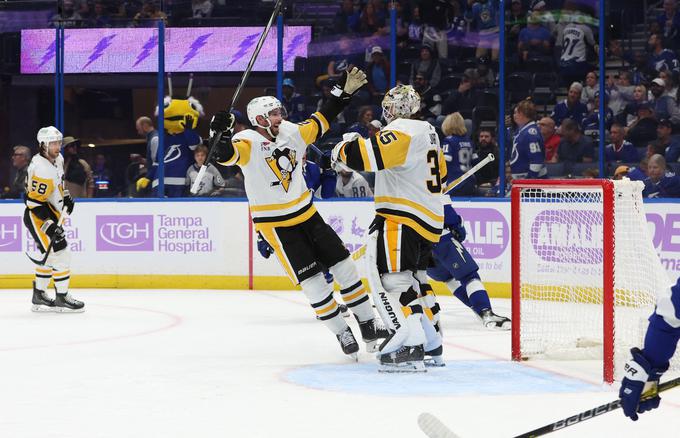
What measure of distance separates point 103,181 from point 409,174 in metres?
5.68

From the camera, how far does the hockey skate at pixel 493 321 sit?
6648 millimetres

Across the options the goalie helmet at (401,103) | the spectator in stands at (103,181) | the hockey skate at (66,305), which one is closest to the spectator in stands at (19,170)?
the spectator in stands at (103,181)

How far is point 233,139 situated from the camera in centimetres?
539

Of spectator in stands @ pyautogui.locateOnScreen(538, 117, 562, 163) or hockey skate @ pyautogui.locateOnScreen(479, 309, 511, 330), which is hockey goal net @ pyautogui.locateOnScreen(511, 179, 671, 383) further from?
spectator in stands @ pyautogui.locateOnScreen(538, 117, 562, 163)

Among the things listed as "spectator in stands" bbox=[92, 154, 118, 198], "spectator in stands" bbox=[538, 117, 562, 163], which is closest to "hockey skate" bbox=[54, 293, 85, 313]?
"spectator in stands" bbox=[92, 154, 118, 198]

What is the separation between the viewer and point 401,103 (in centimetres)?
511

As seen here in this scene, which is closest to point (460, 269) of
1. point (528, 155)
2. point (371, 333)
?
point (371, 333)

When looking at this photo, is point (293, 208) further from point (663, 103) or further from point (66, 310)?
point (663, 103)

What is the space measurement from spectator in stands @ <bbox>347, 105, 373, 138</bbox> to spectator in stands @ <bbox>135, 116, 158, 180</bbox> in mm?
1777

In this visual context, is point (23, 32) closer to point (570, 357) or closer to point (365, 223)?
point (365, 223)

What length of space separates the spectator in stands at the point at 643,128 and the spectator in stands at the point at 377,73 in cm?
210

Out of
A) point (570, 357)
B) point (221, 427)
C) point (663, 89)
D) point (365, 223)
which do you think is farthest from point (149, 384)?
point (663, 89)

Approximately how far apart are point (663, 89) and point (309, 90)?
301 centimetres

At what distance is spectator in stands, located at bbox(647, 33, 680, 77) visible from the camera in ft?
30.7
